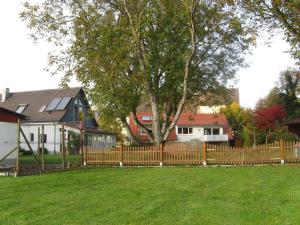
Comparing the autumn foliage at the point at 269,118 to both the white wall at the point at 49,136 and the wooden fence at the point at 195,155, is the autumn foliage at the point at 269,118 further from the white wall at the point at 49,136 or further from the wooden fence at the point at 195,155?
the wooden fence at the point at 195,155

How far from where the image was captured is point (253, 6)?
2266 cm

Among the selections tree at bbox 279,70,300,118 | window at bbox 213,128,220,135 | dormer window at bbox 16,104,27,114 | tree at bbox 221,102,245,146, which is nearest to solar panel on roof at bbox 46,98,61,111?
dormer window at bbox 16,104,27,114

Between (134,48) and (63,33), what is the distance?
196 inches

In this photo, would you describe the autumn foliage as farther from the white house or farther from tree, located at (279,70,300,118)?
the white house

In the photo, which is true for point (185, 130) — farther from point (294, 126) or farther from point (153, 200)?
point (153, 200)

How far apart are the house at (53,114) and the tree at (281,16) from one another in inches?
1020

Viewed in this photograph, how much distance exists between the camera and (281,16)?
21.9 m

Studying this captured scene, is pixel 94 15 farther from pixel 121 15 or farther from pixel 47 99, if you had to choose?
pixel 47 99

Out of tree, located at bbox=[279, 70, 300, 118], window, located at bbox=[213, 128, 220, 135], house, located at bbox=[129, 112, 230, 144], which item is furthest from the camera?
window, located at bbox=[213, 128, 220, 135]

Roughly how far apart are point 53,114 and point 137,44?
24285 mm

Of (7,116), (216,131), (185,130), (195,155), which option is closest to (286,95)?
(216,131)

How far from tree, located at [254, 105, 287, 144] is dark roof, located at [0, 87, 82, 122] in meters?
22.0

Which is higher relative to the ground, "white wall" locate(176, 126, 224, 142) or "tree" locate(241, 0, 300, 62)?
"tree" locate(241, 0, 300, 62)

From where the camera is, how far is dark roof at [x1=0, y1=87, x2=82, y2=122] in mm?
48625
